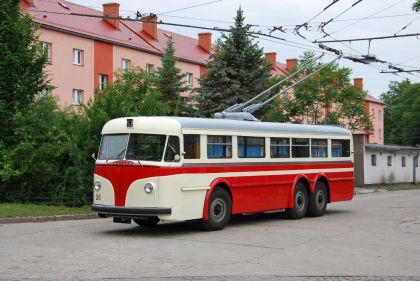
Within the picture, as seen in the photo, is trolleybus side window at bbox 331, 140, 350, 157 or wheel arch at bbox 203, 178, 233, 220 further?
trolleybus side window at bbox 331, 140, 350, 157

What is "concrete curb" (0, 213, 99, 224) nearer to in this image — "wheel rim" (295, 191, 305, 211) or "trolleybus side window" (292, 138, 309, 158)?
"wheel rim" (295, 191, 305, 211)

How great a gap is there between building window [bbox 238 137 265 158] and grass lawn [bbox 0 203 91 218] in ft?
17.6

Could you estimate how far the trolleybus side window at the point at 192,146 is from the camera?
13859 millimetres

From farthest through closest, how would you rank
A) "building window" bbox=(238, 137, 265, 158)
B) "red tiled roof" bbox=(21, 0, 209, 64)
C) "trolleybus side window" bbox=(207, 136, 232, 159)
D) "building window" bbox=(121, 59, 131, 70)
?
"building window" bbox=(121, 59, 131, 70), "red tiled roof" bbox=(21, 0, 209, 64), "building window" bbox=(238, 137, 265, 158), "trolleybus side window" bbox=(207, 136, 232, 159)

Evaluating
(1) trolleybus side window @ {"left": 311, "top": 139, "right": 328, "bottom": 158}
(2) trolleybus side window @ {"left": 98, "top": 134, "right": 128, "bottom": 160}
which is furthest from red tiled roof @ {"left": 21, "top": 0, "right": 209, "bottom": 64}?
(2) trolleybus side window @ {"left": 98, "top": 134, "right": 128, "bottom": 160}

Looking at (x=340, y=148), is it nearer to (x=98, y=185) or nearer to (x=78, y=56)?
(x=98, y=185)

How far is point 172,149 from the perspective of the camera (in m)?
13.6

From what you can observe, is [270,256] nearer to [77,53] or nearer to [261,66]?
[261,66]

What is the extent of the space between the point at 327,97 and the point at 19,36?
26.9 meters

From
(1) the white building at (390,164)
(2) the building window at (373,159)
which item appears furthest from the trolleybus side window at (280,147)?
(2) the building window at (373,159)

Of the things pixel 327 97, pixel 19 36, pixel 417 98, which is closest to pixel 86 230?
pixel 19 36

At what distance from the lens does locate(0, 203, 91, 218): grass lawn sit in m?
17.0

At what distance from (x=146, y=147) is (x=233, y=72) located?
24983 mm

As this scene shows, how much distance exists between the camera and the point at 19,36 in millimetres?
20891
